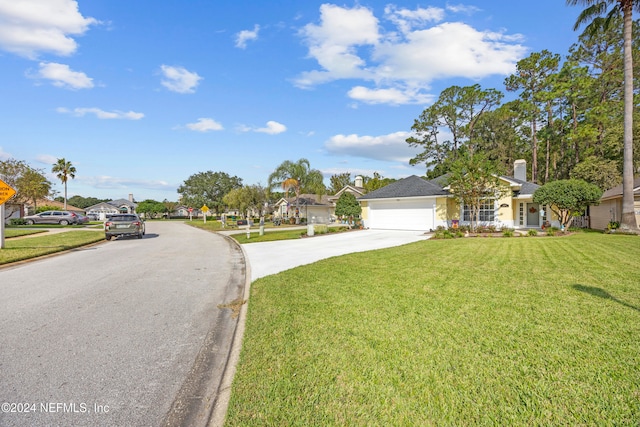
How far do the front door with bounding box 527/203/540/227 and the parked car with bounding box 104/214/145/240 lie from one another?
84.6 ft

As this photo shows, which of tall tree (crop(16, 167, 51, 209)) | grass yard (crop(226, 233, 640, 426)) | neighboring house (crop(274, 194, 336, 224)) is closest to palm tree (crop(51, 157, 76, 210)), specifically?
tall tree (crop(16, 167, 51, 209))

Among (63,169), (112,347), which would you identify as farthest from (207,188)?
(112,347)

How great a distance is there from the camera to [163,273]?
27.1 feet

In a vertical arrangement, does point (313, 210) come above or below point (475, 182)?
below

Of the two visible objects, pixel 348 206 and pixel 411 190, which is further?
pixel 348 206

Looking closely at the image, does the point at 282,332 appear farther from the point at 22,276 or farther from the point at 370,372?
the point at 22,276

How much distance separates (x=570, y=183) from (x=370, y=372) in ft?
63.1

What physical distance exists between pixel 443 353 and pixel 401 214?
2175cm

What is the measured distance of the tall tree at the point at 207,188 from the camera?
236ft

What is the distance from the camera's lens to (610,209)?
2045cm

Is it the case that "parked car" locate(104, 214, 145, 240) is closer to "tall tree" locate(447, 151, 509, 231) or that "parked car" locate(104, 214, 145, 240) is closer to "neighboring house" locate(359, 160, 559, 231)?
"neighboring house" locate(359, 160, 559, 231)

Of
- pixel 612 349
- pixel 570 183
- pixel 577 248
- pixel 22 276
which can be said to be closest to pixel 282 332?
pixel 612 349

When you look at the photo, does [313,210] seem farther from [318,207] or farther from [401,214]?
[401,214]

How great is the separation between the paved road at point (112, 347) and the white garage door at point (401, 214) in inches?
710
